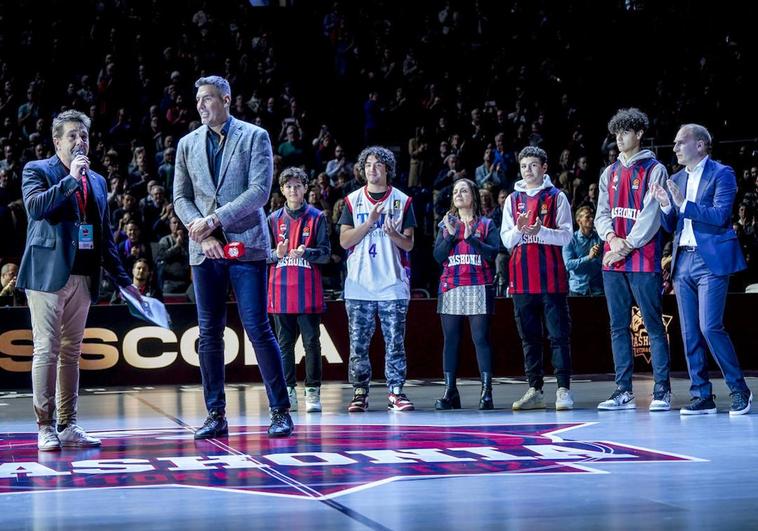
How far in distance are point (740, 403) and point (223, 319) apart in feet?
11.3

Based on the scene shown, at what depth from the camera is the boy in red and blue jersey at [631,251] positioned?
26.6 feet

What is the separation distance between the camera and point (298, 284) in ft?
28.9

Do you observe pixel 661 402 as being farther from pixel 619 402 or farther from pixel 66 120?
pixel 66 120

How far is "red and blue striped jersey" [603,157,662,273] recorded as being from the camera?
8.11 metres

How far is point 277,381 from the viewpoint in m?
6.65

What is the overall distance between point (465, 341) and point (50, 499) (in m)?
7.93

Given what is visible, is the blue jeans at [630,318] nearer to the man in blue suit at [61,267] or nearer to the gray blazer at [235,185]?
the gray blazer at [235,185]

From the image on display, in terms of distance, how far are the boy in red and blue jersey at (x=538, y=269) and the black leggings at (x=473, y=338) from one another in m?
0.26

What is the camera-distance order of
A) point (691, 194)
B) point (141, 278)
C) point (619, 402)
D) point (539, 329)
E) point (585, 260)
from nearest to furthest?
point (691, 194) → point (619, 402) → point (539, 329) → point (141, 278) → point (585, 260)

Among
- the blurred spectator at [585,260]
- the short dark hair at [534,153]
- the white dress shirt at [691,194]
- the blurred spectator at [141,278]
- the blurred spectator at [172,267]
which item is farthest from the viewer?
the blurred spectator at [172,267]

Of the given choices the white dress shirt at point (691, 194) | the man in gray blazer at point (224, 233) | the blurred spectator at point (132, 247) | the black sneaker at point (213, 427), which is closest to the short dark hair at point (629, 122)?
the white dress shirt at point (691, 194)

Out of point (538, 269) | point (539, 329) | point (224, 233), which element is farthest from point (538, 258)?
point (224, 233)

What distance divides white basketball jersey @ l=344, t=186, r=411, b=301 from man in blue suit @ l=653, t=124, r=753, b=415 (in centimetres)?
189

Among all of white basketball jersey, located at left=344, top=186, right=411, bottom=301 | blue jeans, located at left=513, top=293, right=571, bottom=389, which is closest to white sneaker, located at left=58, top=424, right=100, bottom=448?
white basketball jersey, located at left=344, top=186, right=411, bottom=301
